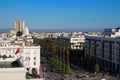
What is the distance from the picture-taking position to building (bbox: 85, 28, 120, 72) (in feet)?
239

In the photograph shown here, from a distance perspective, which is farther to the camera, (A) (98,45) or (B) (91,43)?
(B) (91,43)

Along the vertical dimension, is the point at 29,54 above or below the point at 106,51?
above

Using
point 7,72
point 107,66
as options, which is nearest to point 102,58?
point 107,66

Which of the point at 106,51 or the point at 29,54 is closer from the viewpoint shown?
the point at 29,54

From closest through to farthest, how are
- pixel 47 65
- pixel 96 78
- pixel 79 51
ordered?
1. pixel 96 78
2. pixel 47 65
3. pixel 79 51

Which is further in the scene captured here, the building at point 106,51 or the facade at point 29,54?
the building at point 106,51

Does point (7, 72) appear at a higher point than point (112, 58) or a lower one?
higher

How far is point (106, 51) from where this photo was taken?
78.9 m

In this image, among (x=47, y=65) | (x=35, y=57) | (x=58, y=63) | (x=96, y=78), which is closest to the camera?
(x=96, y=78)

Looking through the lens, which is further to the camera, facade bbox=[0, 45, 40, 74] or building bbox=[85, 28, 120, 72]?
building bbox=[85, 28, 120, 72]

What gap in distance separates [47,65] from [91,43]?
14.1 metres

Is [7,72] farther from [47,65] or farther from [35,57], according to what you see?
[47,65]

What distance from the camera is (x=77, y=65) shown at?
83188mm

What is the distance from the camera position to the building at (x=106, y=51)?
7279 cm
